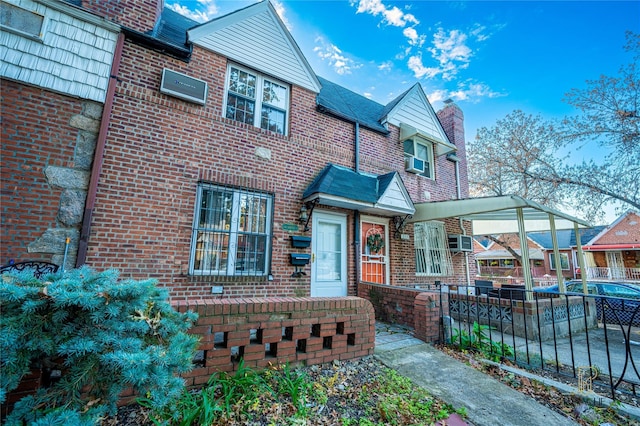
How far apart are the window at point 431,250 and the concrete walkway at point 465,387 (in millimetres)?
4812

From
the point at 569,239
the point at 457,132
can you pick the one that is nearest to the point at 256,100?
the point at 457,132

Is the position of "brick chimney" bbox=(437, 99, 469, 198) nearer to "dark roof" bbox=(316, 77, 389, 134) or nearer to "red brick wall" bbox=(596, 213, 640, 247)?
"dark roof" bbox=(316, 77, 389, 134)

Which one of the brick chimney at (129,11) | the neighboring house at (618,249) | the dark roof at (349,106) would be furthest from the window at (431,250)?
the neighboring house at (618,249)

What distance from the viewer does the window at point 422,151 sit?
941cm

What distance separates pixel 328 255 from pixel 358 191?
71.9 inches

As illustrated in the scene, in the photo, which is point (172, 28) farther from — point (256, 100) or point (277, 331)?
point (277, 331)

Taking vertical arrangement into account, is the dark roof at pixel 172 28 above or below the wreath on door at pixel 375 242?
above

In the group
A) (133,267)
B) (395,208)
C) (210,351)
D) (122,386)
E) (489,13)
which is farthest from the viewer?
(489,13)

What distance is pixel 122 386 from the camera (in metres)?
1.59

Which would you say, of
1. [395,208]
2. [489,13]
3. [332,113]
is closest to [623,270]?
[489,13]

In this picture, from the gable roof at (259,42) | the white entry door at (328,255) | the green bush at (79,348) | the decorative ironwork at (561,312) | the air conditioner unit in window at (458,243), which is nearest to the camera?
the green bush at (79,348)

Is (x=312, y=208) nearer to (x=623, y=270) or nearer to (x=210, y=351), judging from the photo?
(x=210, y=351)

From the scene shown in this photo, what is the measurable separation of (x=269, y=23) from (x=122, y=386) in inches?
302

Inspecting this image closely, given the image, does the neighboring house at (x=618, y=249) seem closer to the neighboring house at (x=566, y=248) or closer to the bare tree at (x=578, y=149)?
the neighboring house at (x=566, y=248)
